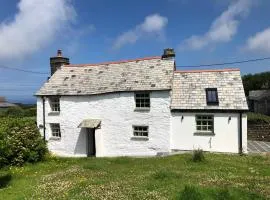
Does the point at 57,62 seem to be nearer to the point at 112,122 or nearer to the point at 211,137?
the point at 112,122

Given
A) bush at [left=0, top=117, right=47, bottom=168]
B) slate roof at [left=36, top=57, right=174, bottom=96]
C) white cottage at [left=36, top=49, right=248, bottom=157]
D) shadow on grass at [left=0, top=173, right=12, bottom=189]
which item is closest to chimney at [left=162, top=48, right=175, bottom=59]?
white cottage at [left=36, top=49, right=248, bottom=157]

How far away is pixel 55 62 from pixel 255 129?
22500 mm

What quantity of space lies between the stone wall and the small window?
12558 mm

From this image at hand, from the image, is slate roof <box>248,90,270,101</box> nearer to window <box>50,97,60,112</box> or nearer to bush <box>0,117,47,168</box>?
window <box>50,97,60,112</box>

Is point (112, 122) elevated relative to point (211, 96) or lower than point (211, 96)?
lower

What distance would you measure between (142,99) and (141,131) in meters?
2.86

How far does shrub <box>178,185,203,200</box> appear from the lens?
41.7 feet

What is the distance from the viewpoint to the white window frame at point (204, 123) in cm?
2791

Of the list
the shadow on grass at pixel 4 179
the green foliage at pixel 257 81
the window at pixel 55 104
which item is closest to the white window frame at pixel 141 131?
the window at pixel 55 104

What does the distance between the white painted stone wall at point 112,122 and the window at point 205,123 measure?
253 centimetres

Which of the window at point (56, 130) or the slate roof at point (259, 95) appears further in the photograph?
the slate roof at point (259, 95)

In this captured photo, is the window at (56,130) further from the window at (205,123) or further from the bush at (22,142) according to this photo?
the window at (205,123)

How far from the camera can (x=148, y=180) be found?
53.9ft

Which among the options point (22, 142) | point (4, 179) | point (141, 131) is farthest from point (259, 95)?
point (4, 179)
